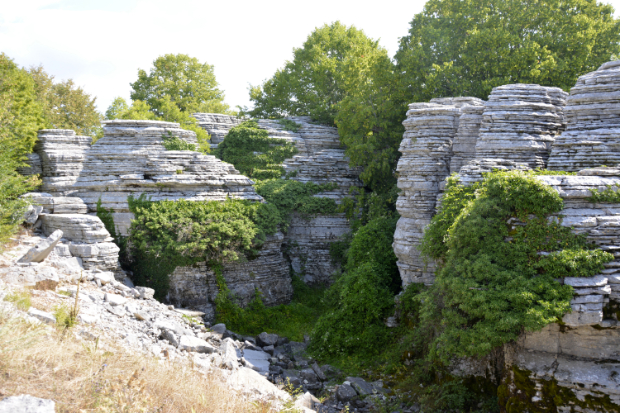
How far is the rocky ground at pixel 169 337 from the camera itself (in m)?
9.27

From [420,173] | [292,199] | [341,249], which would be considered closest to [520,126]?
[420,173]

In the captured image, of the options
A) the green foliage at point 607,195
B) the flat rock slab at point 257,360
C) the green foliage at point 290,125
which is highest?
the green foliage at point 290,125

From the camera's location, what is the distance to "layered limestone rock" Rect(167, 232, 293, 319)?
16328mm

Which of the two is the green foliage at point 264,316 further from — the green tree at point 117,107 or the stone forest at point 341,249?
the green tree at point 117,107

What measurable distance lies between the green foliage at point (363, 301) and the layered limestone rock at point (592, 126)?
6.51 meters

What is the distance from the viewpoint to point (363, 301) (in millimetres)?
14820

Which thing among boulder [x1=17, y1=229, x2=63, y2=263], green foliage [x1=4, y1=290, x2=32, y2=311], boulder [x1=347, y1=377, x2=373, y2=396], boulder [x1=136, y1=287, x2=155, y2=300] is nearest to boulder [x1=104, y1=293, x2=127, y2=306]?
boulder [x1=136, y1=287, x2=155, y2=300]

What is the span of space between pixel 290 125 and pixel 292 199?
5.83 meters

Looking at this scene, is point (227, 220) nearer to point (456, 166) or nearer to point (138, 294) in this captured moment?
point (138, 294)

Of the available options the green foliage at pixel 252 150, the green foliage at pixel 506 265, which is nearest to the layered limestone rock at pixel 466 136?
the green foliage at pixel 506 265

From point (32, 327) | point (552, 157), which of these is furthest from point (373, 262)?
point (32, 327)

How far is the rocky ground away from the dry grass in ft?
2.15

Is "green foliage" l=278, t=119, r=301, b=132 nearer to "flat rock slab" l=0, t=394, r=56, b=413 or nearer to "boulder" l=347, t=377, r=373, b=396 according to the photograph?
"boulder" l=347, t=377, r=373, b=396

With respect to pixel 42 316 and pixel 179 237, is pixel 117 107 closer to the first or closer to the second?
pixel 179 237
